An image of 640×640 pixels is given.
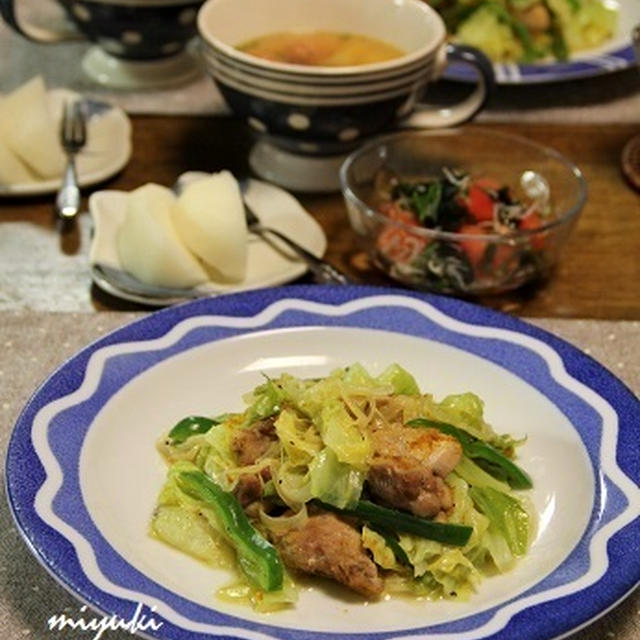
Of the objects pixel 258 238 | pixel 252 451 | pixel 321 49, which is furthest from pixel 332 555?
pixel 321 49

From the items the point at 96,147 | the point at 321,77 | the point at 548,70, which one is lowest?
the point at 96,147

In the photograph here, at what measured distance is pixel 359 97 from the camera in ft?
6.37

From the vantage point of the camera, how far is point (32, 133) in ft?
6.50

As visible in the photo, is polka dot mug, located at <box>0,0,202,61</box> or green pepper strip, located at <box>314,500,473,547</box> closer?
green pepper strip, located at <box>314,500,473,547</box>

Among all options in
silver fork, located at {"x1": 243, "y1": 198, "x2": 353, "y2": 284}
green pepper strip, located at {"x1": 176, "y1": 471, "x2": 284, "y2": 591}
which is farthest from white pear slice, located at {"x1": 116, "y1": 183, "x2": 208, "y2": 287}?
green pepper strip, located at {"x1": 176, "y1": 471, "x2": 284, "y2": 591}

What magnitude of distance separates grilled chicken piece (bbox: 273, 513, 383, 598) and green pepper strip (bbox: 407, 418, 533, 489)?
0.49 feet

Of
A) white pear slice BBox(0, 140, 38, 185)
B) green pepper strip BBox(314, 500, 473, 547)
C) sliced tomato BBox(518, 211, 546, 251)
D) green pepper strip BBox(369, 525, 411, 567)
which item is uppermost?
green pepper strip BBox(314, 500, 473, 547)

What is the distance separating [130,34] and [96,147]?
31cm

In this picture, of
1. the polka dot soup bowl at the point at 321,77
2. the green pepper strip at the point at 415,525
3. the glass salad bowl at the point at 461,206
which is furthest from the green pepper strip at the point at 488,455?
the polka dot soup bowl at the point at 321,77

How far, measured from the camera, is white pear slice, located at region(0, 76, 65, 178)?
1981 mm

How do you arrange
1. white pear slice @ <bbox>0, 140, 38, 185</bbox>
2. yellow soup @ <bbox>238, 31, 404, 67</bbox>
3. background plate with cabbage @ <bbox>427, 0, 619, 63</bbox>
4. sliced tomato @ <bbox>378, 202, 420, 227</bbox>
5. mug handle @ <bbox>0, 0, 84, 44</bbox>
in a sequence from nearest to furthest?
1. sliced tomato @ <bbox>378, 202, 420, 227</bbox>
2. white pear slice @ <bbox>0, 140, 38, 185</bbox>
3. yellow soup @ <bbox>238, 31, 404, 67</bbox>
4. mug handle @ <bbox>0, 0, 84, 44</bbox>
5. background plate with cabbage @ <bbox>427, 0, 619, 63</bbox>

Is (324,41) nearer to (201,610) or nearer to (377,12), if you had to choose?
(377,12)

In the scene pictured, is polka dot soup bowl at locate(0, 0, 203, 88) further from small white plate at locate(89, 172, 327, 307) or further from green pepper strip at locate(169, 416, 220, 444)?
green pepper strip at locate(169, 416, 220, 444)

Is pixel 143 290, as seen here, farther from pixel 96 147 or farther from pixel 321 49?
pixel 321 49
